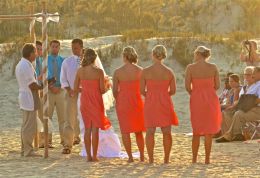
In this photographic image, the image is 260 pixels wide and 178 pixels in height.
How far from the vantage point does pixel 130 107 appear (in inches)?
502

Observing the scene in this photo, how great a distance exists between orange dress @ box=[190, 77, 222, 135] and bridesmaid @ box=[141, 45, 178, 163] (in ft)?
1.07

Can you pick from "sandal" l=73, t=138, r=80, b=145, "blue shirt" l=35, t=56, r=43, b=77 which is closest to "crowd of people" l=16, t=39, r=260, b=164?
"blue shirt" l=35, t=56, r=43, b=77

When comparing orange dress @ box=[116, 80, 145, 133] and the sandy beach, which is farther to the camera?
orange dress @ box=[116, 80, 145, 133]

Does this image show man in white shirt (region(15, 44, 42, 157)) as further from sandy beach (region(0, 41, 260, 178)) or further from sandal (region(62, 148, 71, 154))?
sandal (region(62, 148, 71, 154))

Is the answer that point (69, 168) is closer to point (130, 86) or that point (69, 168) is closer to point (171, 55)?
point (130, 86)

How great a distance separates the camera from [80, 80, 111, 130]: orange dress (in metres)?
12.8

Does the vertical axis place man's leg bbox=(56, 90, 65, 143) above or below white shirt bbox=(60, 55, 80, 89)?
below

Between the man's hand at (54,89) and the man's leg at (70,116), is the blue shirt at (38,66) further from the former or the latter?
the man's leg at (70,116)

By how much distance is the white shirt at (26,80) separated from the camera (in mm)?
13336

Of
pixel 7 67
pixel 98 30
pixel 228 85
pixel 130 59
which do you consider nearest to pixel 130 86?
pixel 130 59

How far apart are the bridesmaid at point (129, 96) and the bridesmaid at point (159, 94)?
279mm

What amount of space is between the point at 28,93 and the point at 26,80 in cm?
22

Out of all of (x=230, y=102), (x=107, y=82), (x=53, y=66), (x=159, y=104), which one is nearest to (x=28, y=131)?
(x=107, y=82)

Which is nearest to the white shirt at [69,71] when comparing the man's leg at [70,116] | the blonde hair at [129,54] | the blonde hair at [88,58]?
the man's leg at [70,116]
